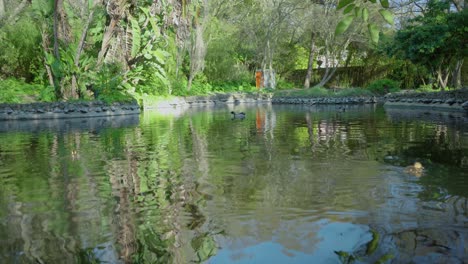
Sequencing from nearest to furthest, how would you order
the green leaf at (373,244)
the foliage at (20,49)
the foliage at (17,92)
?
the green leaf at (373,244) → the foliage at (17,92) → the foliage at (20,49)

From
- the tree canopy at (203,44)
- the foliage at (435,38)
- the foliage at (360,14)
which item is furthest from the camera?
the tree canopy at (203,44)

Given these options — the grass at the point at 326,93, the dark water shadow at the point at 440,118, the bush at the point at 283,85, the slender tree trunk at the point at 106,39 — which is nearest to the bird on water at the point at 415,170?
the dark water shadow at the point at 440,118

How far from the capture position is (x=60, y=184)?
6355 millimetres

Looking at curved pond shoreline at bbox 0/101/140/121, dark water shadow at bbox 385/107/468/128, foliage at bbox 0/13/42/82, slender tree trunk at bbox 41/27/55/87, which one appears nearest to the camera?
dark water shadow at bbox 385/107/468/128

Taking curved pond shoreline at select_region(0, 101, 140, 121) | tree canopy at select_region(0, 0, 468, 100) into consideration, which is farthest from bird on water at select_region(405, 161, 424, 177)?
curved pond shoreline at select_region(0, 101, 140, 121)

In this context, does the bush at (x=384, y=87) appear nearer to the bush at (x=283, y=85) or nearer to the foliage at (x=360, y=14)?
the bush at (x=283, y=85)

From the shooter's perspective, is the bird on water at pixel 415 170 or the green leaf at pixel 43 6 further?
the green leaf at pixel 43 6

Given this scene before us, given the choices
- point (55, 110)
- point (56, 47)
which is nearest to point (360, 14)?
point (55, 110)

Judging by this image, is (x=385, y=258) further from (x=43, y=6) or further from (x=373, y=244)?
(x=43, y=6)

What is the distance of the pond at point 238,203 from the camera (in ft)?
12.1

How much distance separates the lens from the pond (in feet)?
12.1

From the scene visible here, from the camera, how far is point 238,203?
5141 millimetres

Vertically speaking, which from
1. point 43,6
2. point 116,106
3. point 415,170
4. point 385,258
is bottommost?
point 385,258

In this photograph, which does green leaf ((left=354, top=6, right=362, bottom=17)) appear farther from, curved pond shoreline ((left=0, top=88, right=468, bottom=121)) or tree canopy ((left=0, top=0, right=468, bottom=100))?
curved pond shoreline ((left=0, top=88, right=468, bottom=121))
